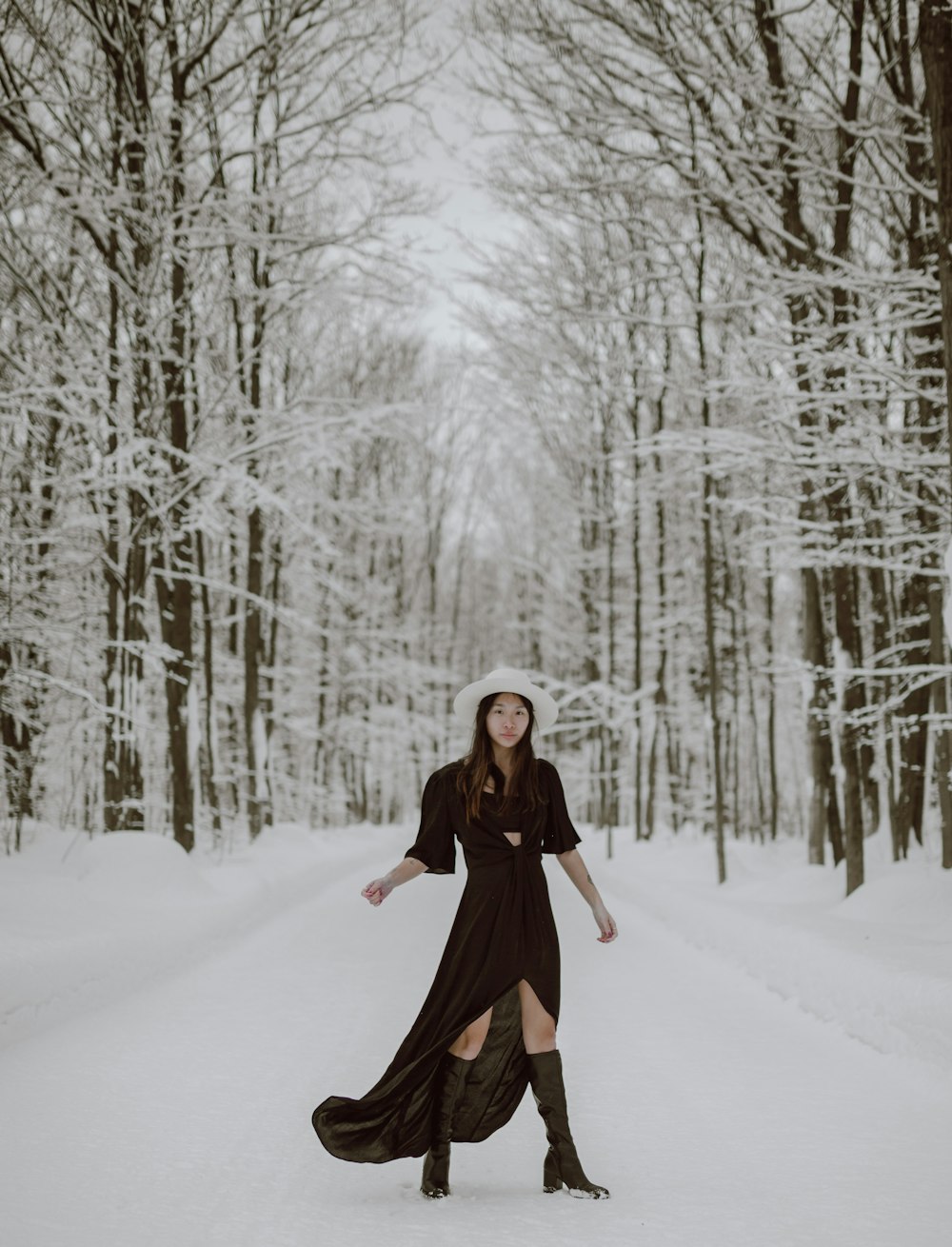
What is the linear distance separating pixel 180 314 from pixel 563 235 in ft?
26.9

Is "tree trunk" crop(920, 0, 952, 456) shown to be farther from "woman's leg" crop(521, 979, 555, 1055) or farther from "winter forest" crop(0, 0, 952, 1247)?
"woman's leg" crop(521, 979, 555, 1055)

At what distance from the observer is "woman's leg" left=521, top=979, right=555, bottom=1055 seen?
4156 mm

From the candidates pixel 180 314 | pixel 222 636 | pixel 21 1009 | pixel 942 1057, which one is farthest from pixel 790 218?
pixel 222 636

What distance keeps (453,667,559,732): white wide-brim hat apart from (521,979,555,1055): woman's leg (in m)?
0.94

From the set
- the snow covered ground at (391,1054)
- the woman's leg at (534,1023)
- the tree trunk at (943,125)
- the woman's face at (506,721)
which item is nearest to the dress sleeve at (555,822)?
the woman's face at (506,721)

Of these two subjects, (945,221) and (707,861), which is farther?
(707,861)

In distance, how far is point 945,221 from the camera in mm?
7680

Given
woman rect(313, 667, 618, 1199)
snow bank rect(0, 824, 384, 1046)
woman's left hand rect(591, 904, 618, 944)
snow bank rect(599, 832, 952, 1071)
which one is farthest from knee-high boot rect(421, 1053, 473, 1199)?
snow bank rect(0, 824, 384, 1046)

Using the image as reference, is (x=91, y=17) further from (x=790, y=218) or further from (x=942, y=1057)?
(x=942, y=1057)

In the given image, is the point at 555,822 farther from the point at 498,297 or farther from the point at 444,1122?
the point at 498,297

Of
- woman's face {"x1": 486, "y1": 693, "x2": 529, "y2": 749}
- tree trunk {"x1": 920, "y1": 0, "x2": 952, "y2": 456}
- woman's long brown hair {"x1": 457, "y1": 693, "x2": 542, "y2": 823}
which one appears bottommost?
→ woman's long brown hair {"x1": 457, "y1": 693, "x2": 542, "y2": 823}

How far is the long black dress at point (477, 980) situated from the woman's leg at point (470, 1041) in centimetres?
4

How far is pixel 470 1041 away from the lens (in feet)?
13.5

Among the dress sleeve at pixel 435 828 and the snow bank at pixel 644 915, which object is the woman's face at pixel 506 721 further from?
the snow bank at pixel 644 915
